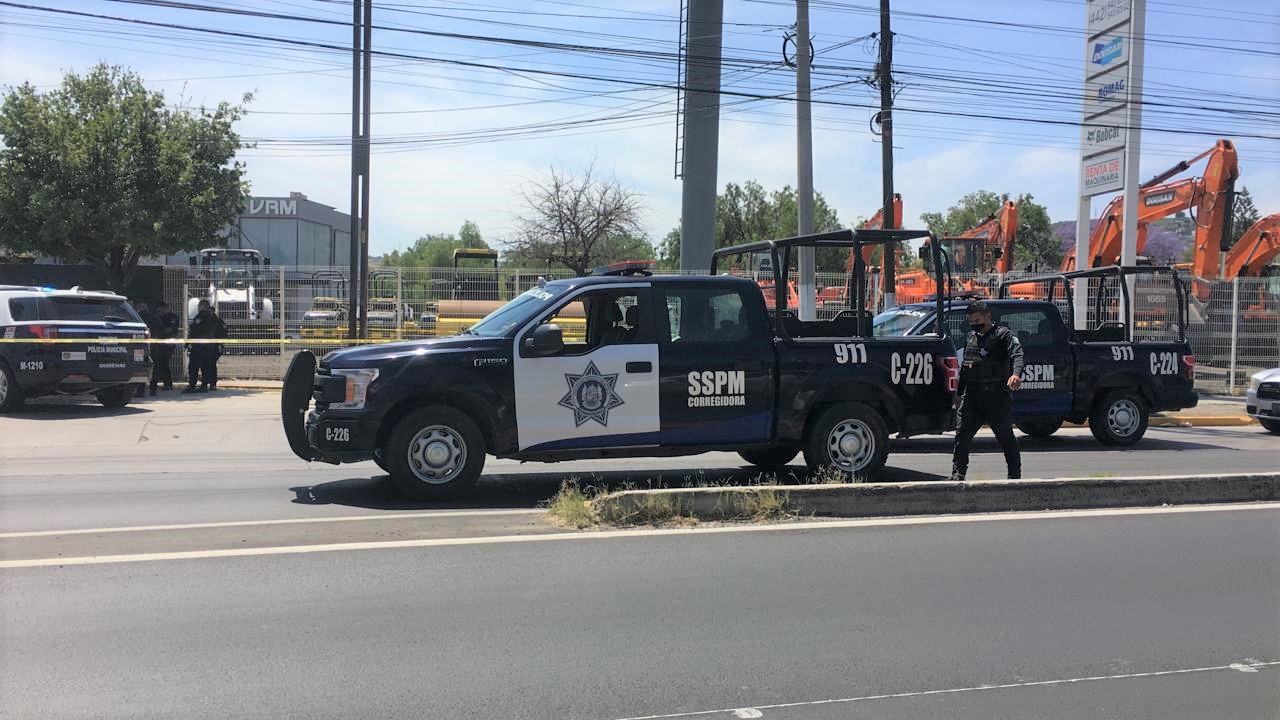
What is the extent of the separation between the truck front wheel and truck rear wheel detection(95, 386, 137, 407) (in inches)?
470

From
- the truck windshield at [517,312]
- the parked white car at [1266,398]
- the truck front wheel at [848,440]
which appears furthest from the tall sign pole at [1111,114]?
the truck windshield at [517,312]

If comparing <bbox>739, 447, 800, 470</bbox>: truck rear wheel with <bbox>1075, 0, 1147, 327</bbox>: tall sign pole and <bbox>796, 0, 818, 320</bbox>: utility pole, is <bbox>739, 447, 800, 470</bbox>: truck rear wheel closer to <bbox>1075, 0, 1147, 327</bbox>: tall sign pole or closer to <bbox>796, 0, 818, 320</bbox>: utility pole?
<bbox>796, 0, 818, 320</bbox>: utility pole

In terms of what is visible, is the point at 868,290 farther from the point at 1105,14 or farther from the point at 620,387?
the point at 620,387

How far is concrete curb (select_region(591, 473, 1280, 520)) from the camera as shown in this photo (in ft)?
24.4

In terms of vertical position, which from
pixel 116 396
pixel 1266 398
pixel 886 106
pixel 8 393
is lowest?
pixel 116 396

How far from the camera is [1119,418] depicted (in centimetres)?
1342

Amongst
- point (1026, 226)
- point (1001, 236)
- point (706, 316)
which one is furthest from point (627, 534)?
point (1026, 226)

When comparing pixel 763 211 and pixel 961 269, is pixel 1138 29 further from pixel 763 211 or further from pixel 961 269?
pixel 763 211

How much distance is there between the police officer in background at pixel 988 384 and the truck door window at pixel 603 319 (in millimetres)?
3003

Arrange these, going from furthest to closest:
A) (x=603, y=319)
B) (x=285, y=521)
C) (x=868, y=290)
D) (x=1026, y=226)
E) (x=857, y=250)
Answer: (x=1026, y=226) < (x=868, y=290) < (x=857, y=250) < (x=603, y=319) < (x=285, y=521)

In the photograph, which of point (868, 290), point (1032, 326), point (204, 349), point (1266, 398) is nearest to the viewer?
point (1032, 326)

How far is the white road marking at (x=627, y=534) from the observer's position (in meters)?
6.20

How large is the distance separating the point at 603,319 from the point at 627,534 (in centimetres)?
245

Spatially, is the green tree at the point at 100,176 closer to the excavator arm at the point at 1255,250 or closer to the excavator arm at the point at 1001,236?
the excavator arm at the point at 1001,236
